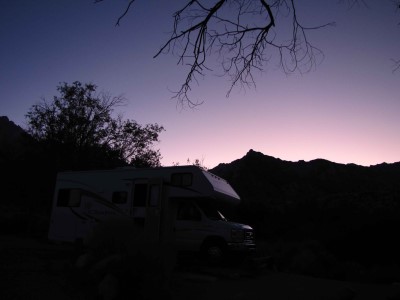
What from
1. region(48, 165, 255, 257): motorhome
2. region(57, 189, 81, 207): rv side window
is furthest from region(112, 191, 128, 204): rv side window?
region(57, 189, 81, 207): rv side window

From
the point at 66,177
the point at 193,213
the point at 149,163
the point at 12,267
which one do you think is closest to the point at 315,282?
the point at 193,213

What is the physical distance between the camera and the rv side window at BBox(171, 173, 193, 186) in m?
11.6

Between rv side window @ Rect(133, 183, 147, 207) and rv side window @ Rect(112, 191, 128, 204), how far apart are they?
40cm

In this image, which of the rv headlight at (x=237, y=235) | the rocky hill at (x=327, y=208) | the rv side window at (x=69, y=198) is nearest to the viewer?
the rv headlight at (x=237, y=235)

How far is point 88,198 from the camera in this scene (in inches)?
524

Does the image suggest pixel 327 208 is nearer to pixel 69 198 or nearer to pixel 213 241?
pixel 213 241

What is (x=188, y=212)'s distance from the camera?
12.0 metres

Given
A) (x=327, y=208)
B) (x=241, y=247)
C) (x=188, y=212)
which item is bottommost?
(x=241, y=247)

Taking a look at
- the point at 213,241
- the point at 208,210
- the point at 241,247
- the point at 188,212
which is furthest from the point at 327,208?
the point at 188,212

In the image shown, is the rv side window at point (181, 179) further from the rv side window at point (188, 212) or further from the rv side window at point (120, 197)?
the rv side window at point (120, 197)

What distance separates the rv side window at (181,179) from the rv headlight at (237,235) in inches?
81.0

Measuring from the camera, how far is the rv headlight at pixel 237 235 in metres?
11.5

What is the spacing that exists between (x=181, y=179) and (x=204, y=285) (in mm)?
4075

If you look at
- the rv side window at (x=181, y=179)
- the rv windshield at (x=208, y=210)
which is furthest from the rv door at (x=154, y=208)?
the rv windshield at (x=208, y=210)
